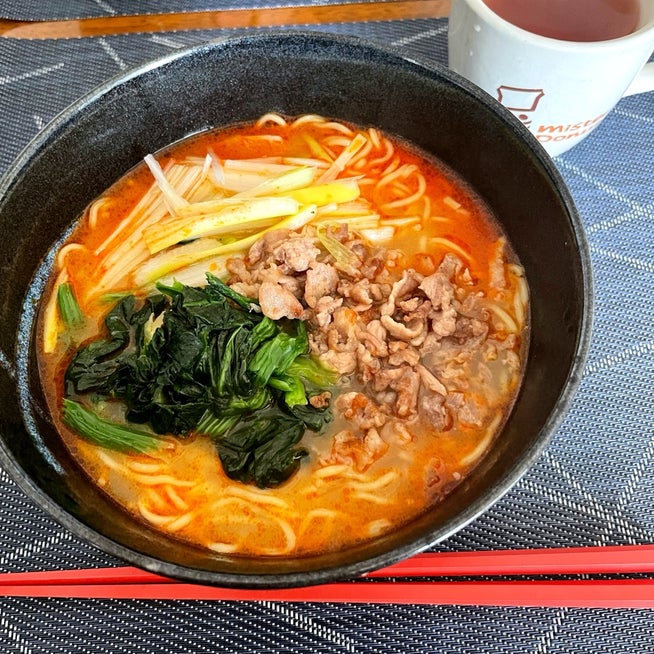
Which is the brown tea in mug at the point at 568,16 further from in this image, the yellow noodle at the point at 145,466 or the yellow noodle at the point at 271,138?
the yellow noodle at the point at 145,466

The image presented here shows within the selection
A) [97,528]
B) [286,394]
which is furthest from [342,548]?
[97,528]

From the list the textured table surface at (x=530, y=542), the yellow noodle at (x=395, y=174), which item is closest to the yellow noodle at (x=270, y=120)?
the yellow noodle at (x=395, y=174)

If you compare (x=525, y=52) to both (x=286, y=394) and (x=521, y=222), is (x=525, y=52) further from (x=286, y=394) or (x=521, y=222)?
(x=286, y=394)

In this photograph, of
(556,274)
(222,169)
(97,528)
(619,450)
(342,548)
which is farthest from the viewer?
(222,169)

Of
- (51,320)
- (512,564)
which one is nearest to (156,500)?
(51,320)

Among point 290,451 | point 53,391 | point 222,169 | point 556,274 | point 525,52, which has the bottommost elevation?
point 290,451
